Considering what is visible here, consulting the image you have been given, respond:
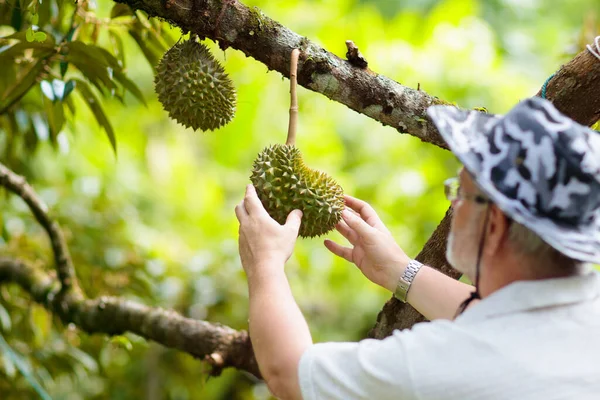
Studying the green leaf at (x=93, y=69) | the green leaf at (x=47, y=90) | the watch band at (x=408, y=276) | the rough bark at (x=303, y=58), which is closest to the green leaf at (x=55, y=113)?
the green leaf at (x=47, y=90)

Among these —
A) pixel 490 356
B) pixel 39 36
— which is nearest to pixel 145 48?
pixel 39 36

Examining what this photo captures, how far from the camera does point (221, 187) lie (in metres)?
6.45

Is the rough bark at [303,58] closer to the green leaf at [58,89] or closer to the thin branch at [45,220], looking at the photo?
the green leaf at [58,89]

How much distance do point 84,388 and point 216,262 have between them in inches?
60.5

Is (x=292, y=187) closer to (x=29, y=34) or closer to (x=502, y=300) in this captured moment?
(x=502, y=300)

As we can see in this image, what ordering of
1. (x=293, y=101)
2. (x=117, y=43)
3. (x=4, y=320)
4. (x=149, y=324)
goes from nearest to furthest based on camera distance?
(x=293, y=101), (x=117, y=43), (x=149, y=324), (x=4, y=320)

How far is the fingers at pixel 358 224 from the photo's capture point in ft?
6.33

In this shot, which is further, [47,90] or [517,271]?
[47,90]

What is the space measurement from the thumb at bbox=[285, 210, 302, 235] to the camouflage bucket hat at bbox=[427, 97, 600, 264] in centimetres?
45

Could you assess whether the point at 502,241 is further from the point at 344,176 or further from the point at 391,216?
the point at 344,176

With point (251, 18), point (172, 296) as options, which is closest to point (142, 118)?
point (172, 296)

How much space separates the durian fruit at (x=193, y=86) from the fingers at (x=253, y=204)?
0.35m

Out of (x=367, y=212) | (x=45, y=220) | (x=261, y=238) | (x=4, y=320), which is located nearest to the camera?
(x=261, y=238)

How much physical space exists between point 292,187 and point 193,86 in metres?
0.39
